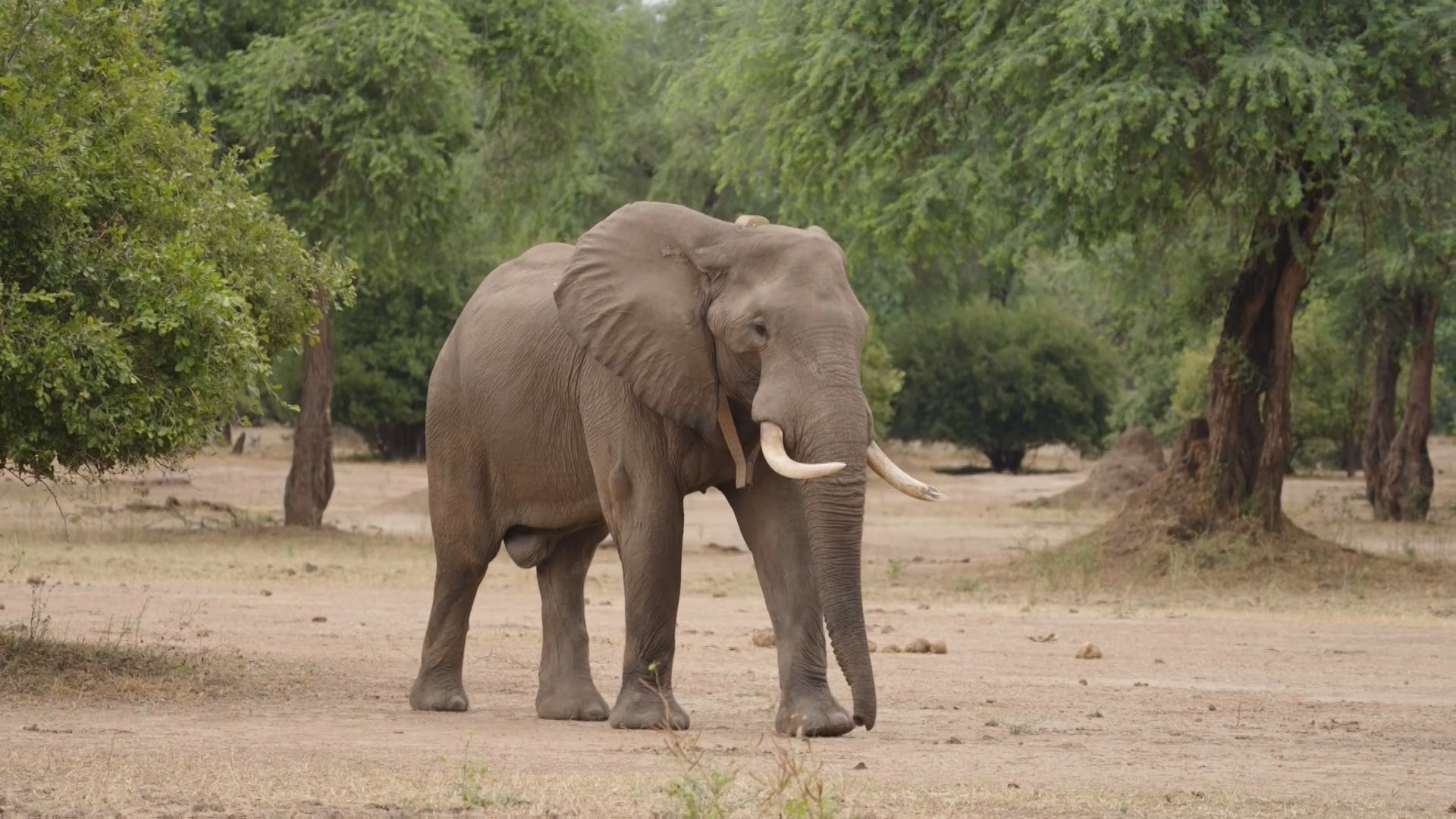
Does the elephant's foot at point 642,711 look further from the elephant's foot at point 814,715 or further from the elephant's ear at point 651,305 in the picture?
the elephant's ear at point 651,305

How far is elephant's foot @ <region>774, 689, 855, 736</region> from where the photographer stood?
31.4ft

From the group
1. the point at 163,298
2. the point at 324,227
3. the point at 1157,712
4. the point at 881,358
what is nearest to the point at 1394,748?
the point at 1157,712

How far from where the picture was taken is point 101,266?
10766mm

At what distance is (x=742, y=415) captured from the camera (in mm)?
9875

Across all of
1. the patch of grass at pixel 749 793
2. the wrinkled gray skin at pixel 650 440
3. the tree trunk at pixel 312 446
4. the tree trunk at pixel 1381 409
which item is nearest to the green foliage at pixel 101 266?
the wrinkled gray skin at pixel 650 440

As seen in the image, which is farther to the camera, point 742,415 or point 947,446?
point 947,446

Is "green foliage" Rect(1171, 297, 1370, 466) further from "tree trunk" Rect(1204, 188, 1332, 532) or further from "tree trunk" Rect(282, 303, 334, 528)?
"tree trunk" Rect(282, 303, 334, 528)

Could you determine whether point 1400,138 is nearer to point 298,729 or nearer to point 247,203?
point 247,203

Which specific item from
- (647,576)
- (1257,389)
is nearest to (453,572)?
(647,576)

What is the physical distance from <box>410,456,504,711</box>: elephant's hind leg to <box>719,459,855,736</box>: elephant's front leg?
194 cm

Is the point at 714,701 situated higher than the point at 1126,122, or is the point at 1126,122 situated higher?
the point at 1126,122

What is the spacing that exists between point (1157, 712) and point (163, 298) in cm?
569

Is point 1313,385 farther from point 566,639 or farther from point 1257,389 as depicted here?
point 566,639

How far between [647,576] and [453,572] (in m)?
1.76
